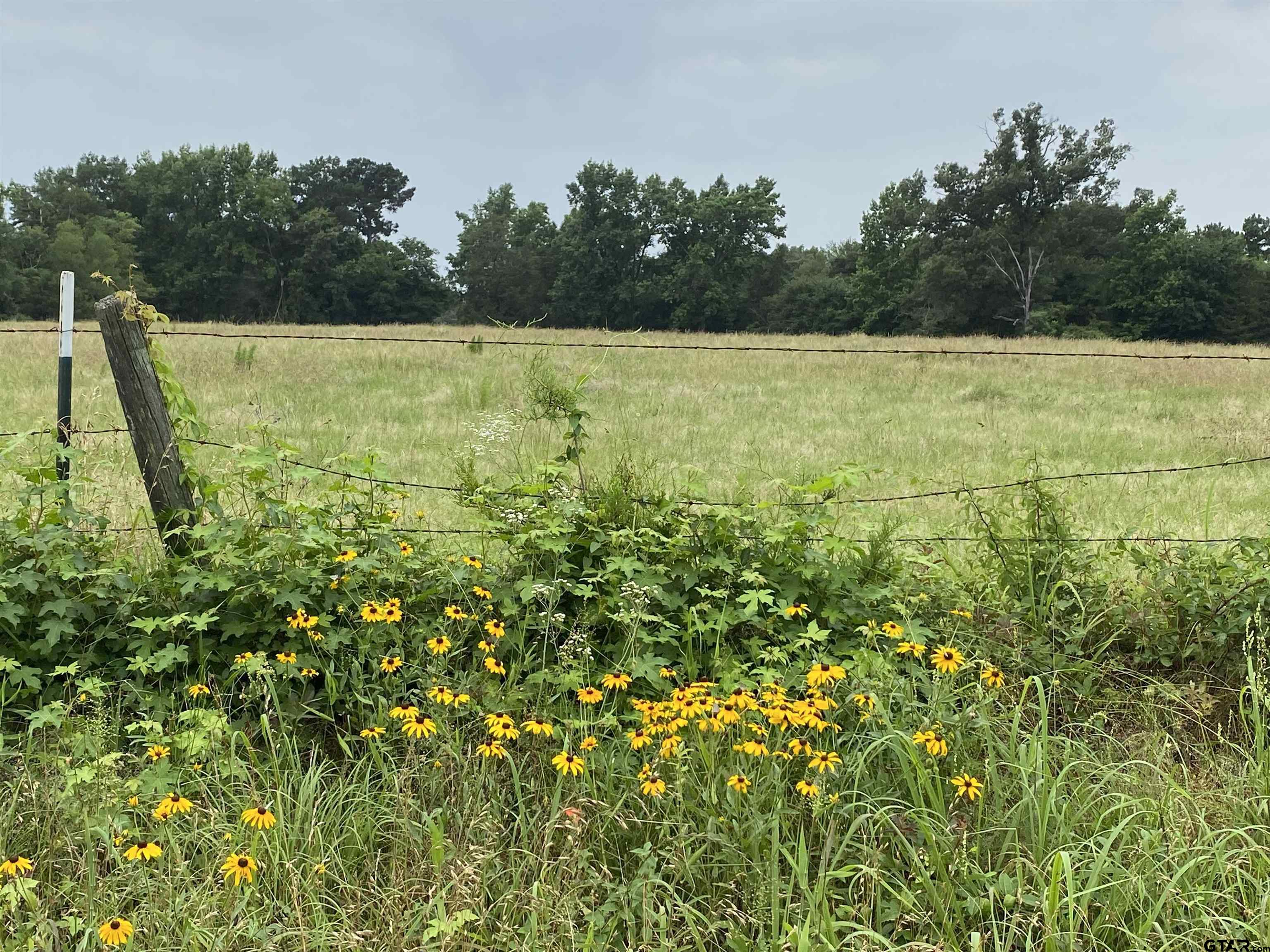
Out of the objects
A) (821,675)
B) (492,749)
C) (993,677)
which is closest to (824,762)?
(821,675)

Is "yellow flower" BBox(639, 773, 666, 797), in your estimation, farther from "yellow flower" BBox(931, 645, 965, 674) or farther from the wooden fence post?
the wooden fence post

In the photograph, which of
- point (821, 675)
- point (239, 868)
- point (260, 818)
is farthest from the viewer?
point (821, 675)

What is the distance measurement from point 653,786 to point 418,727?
71cm

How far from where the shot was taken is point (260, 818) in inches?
89.6

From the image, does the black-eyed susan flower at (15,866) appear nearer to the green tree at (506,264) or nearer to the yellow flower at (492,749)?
the yellow flower at (492,749)

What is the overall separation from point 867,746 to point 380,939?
150 cm

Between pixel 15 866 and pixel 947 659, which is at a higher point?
pixel 947 659

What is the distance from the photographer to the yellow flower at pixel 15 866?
227cm

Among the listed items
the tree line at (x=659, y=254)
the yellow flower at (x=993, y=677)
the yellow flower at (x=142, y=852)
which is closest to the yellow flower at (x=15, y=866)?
the yellow flower at (x=142, y=852)

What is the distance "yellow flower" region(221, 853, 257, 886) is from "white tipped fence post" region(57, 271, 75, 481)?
221 cm

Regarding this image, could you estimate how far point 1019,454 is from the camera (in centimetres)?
1081

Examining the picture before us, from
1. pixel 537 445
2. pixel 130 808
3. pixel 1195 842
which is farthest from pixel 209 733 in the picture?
pixel 537 445

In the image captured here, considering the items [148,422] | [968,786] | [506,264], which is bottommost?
[968,786]

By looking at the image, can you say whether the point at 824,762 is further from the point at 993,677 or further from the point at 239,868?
the point at 239,868
